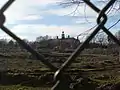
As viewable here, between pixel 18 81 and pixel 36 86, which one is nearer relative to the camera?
pixel 36 86

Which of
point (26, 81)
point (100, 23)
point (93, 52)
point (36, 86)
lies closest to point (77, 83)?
point (36, 86)

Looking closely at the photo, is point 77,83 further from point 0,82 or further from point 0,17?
point 0,17

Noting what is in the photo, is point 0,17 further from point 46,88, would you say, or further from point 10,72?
point 10,72

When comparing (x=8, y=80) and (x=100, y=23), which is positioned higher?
(x=100, y=23)

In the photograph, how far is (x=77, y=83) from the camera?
13625 mm

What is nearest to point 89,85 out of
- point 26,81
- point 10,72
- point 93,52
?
point 26,81

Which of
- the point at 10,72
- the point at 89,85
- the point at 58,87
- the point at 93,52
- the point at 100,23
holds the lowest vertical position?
the point at 93,52

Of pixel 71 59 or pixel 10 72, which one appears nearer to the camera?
pixel 71 59

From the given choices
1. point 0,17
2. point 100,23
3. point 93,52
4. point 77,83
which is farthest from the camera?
point 93,52

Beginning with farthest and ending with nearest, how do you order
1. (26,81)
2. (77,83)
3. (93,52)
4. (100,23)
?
(93,52) → (26,81) → (77,83) → (100,23)

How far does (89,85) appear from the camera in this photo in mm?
14008

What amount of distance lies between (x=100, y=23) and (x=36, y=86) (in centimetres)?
1412

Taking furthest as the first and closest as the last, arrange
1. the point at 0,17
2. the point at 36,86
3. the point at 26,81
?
the point at 26,81, the point at 36,86, the point at 0,17

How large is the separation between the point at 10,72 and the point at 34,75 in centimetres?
152
